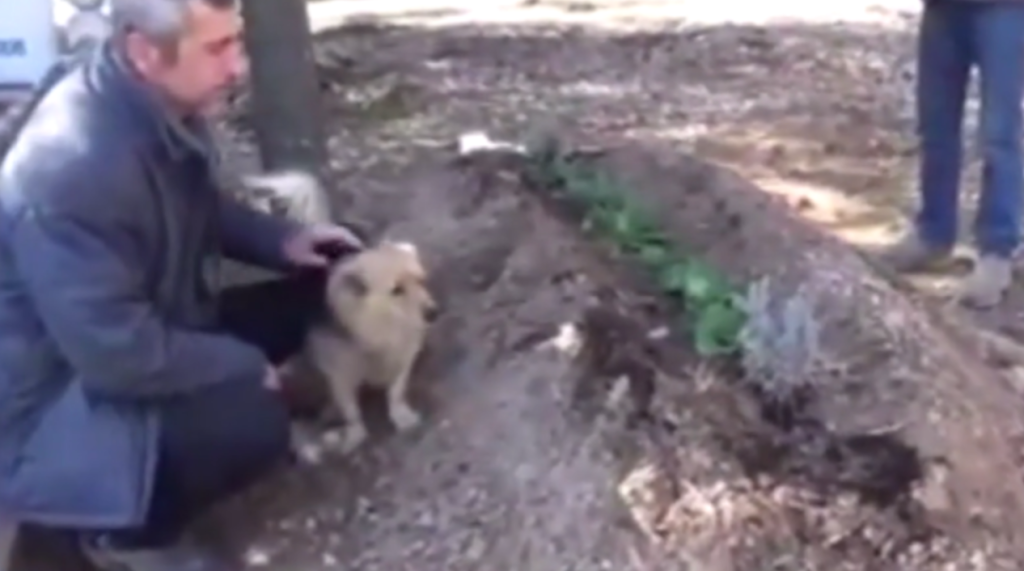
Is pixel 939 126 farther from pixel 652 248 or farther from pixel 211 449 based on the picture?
pixel 211 449

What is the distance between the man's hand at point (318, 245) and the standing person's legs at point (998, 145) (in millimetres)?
1925

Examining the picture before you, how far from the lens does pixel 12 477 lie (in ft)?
12.5

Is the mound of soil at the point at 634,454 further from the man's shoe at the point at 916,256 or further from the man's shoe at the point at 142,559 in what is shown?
the man's shoe at the point at 916,256

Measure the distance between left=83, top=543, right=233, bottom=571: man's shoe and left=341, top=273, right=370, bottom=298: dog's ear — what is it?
55cm

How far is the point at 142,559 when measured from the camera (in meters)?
4.00

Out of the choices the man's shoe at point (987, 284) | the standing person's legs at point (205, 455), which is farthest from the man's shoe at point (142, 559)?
the man's shoe at point (987, 284)

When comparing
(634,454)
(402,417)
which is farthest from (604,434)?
(402,417)

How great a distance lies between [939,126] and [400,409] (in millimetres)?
2045

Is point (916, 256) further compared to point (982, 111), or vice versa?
point (916, 256)

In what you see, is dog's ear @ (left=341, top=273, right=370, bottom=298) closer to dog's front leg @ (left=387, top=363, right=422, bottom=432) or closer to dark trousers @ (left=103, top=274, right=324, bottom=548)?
dark trousers @ (left=103, top=274, right=324, bottom=548)

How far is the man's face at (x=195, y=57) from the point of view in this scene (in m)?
3.61

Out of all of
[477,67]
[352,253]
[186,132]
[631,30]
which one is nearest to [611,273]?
[352,253]

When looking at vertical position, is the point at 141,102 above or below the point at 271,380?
above

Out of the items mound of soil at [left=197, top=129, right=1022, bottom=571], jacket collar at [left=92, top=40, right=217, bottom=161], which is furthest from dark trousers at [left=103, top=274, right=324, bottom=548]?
jacket collar at [left=92, top=40, right=217, bottom=161]
